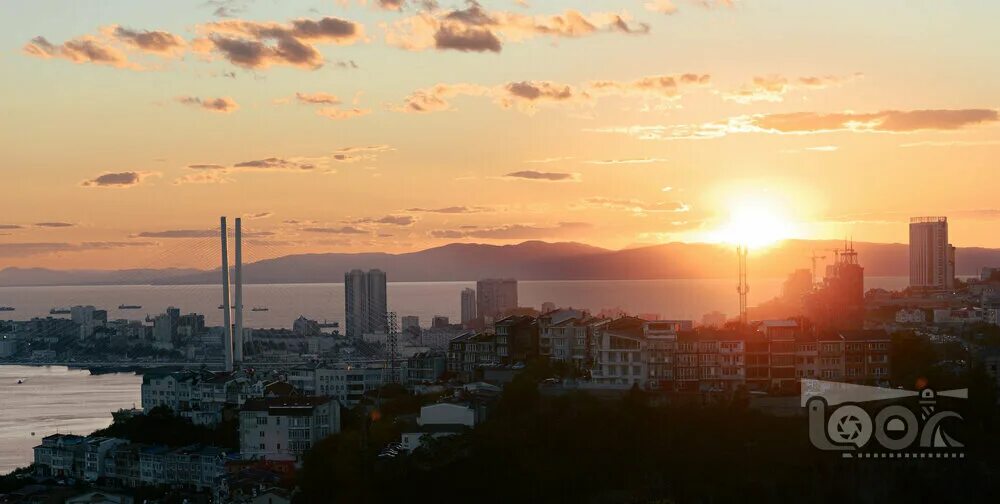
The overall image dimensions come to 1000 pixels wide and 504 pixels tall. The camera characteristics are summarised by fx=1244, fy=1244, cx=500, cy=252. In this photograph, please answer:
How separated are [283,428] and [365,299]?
2007 centimetres

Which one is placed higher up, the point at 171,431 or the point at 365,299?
the point at 365,299

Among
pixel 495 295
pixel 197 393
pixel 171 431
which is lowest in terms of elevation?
pixel 171 431

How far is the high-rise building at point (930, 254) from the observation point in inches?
941

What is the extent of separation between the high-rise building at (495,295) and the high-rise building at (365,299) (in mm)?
2592

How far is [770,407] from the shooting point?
29.9 ft

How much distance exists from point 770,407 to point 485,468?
2.16 meters

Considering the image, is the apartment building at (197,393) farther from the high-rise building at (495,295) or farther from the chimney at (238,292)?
the high-rise building at (495,295)

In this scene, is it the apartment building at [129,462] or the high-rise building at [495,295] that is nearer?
the apartment building at [129,462]

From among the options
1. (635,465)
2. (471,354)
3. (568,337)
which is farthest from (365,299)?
(635,465)

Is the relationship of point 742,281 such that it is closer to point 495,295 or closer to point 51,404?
point 51,404

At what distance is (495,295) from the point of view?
28.2 meters

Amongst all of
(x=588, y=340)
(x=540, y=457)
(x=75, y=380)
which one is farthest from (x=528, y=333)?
(x=75, y=380)
